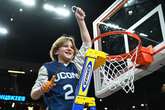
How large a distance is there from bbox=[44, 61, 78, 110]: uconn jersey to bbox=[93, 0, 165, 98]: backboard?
3.77ft

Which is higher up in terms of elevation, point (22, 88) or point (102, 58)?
point (22, 88)

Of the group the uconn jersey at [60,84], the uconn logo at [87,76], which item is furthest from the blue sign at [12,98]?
the uconn logo at [87,76]

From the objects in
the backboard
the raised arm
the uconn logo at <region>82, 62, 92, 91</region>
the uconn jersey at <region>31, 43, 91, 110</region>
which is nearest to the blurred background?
the backboard

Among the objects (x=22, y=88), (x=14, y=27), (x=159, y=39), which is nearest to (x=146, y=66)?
(x=159, y=39)

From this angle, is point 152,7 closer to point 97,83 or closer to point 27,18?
point 97,83

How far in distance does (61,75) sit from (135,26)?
1741mm

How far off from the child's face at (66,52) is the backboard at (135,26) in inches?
42.4

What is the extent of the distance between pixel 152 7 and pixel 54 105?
1930 mm

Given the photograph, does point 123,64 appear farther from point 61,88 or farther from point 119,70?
point 61,88

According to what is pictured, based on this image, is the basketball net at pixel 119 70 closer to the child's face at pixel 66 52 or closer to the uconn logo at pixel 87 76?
the child's face at pixel 66 52

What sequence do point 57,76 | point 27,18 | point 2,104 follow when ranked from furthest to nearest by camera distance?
point 2,104 < point 27,18 < point 57,76

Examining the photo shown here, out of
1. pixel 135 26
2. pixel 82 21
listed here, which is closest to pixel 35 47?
pixel 135 26

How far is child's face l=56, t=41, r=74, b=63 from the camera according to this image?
1637 millimetres

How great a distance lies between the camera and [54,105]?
1436mm
